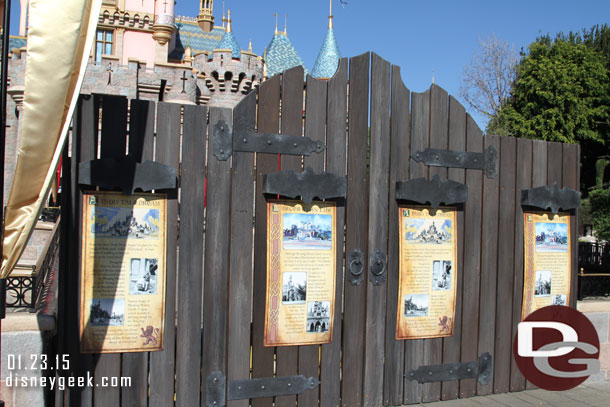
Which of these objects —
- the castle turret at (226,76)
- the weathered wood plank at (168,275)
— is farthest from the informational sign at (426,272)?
the castle turret at (226,76)

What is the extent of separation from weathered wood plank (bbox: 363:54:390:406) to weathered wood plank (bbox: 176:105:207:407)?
1.49 meters

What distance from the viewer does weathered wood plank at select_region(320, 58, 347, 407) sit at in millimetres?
4918

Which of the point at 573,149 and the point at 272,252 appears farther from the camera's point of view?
the point at 573,149

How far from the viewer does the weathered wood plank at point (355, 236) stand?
16.4 feet

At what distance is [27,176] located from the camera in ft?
11.3

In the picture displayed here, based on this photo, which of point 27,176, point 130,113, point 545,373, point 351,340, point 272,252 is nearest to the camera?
point 27,176

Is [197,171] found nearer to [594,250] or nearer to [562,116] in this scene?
[594,250]

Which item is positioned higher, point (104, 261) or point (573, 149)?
point (573, 149)

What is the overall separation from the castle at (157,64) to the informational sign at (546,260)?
2250 cm

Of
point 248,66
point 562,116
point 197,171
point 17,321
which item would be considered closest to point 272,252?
point 197,171

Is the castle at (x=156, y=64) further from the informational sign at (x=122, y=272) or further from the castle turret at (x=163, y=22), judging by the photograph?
the informational sign at (x=122, y=272)

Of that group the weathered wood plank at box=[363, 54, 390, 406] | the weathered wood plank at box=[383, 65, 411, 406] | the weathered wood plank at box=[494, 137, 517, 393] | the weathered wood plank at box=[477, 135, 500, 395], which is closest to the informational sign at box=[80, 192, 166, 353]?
the weathered wood plank at box=[363, 54, 390, 406]

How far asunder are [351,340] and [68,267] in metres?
2.38

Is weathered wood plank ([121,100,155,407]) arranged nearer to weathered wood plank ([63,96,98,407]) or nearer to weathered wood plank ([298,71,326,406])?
weathered wood plank ([63,96,98,407])
